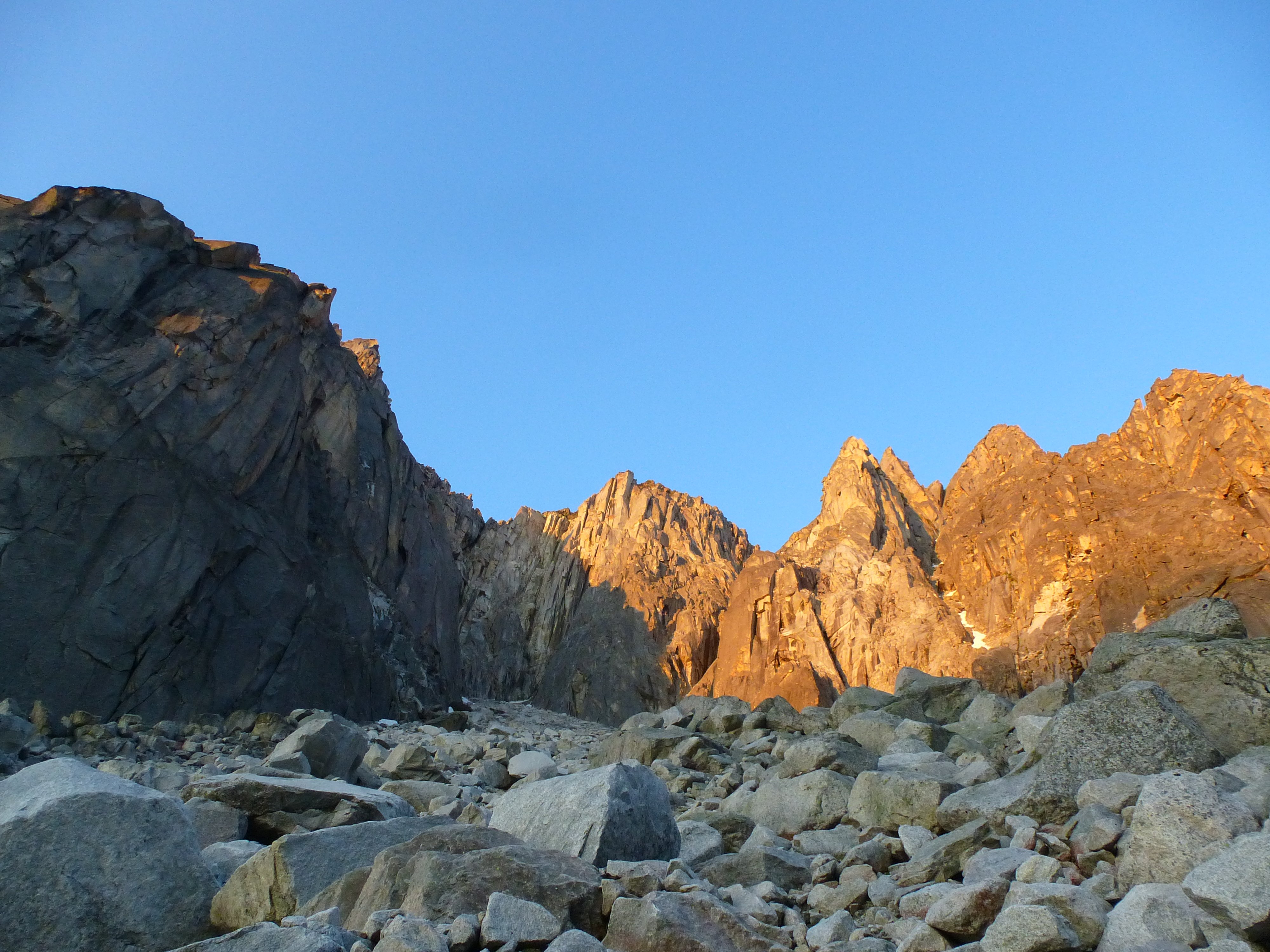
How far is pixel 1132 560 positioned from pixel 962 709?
1117 inches

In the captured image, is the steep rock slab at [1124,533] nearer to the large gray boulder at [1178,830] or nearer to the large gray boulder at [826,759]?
the large gray boulder at [826,759]

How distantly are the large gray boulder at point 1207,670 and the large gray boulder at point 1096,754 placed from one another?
120 cm

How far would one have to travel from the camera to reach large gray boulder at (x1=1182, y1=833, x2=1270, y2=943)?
5586mm

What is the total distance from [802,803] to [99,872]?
8.12 metres

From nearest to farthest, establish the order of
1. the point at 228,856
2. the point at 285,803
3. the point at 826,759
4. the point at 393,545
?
the point at 228,856
the point at 285,803
the point at 826,759
the point at 393,545

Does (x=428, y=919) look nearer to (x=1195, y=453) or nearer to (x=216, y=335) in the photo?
(x=216, y=335)

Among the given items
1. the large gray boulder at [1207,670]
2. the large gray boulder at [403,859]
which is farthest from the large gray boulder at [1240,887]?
the large gray boulder at [1207,670]

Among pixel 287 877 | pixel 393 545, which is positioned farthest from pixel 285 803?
pixel 393 545

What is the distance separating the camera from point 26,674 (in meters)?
24.1

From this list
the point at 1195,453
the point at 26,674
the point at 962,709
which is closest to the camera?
the point at 962,709

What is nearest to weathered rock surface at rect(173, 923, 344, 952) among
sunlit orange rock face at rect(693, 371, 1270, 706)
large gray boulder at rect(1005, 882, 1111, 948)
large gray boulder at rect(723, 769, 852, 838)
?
large gray boulder at rect(1005, 882, 1111, 948)

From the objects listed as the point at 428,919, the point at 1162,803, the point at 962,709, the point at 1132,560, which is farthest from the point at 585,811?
the point at 1132,560

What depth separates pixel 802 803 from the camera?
12.1 meters

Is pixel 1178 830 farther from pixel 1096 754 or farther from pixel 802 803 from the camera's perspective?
pixel 802 803
